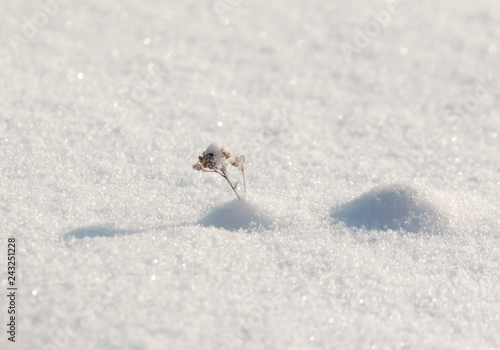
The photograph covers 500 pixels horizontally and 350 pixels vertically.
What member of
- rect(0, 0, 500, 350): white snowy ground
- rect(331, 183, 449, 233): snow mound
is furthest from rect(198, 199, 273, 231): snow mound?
rect(331, 183, 449, 233): snow mound

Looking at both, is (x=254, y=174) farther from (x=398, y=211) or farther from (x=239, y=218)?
(x=398, y=211)

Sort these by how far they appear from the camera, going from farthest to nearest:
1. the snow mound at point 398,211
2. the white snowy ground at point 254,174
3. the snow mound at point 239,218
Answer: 1. the snow mound at point 398,211
2. the snow mound at point 239,218
3. the white snowy ground at point 254,174

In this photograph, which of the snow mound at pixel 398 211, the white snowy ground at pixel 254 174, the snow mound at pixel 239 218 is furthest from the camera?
the snow mound at pixel 398 211

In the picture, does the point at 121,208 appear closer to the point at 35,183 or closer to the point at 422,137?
the point at 35,183

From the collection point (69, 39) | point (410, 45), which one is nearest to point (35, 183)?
point (69, 39)

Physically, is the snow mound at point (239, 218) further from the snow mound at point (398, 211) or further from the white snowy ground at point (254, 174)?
the snow mound at point (398, 211)

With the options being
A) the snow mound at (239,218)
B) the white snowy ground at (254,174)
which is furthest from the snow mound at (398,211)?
the snow mound at (239,218)

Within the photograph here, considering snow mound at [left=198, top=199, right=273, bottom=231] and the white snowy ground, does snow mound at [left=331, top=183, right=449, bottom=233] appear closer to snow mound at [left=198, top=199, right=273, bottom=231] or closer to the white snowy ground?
the white snowy ground
